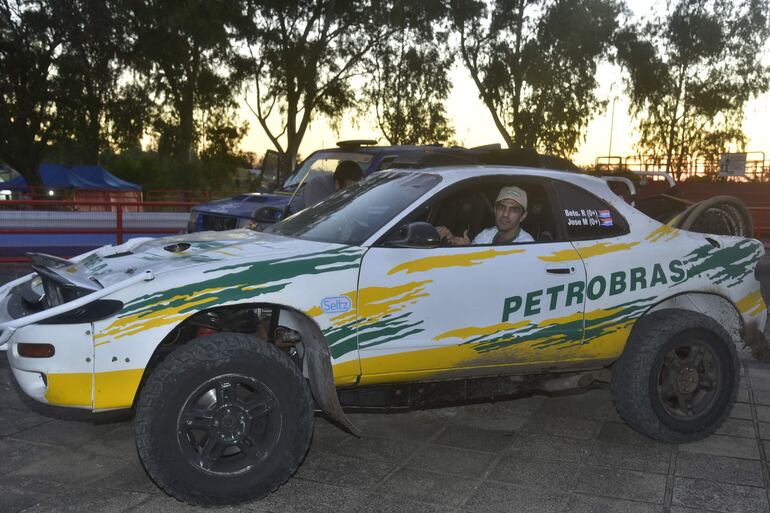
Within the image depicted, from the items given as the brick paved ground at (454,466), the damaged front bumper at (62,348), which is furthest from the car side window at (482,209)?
the damaged front bumper at (62,348)

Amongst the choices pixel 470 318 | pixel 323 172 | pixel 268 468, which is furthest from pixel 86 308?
pixel 323 172

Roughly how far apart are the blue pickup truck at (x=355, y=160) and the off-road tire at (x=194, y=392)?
5524 mm

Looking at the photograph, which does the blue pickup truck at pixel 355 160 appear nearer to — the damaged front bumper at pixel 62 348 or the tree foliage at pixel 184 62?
the damaged front bumper at pixel 62 348

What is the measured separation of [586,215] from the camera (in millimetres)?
5363

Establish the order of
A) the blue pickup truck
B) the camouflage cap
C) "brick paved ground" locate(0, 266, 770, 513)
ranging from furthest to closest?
the blue pickup truck < the camouflage cap < "brick paved ground" locate(0, 266, 770, 513)

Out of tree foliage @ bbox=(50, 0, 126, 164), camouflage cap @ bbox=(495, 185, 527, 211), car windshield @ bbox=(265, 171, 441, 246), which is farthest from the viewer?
tree foliage @ bbox=(50, 0, 126, 164)

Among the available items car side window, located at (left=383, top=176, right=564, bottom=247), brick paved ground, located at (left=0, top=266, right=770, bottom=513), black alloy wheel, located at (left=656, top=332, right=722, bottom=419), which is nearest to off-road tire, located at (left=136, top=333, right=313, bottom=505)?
brick paved ground, located at (left=0, top=266, right=770, bottom=513)

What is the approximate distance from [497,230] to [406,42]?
3683 cm

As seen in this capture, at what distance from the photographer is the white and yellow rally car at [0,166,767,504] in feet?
13.3

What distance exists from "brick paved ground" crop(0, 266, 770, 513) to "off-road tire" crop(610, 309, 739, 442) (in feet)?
0.48

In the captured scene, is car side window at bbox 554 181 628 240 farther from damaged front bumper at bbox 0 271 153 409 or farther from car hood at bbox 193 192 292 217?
car hood at bbox 193 192 292 217

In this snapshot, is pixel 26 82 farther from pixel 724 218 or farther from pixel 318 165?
pixel 724 218

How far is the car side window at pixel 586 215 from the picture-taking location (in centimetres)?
532

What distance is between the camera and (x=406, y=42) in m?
41.1
